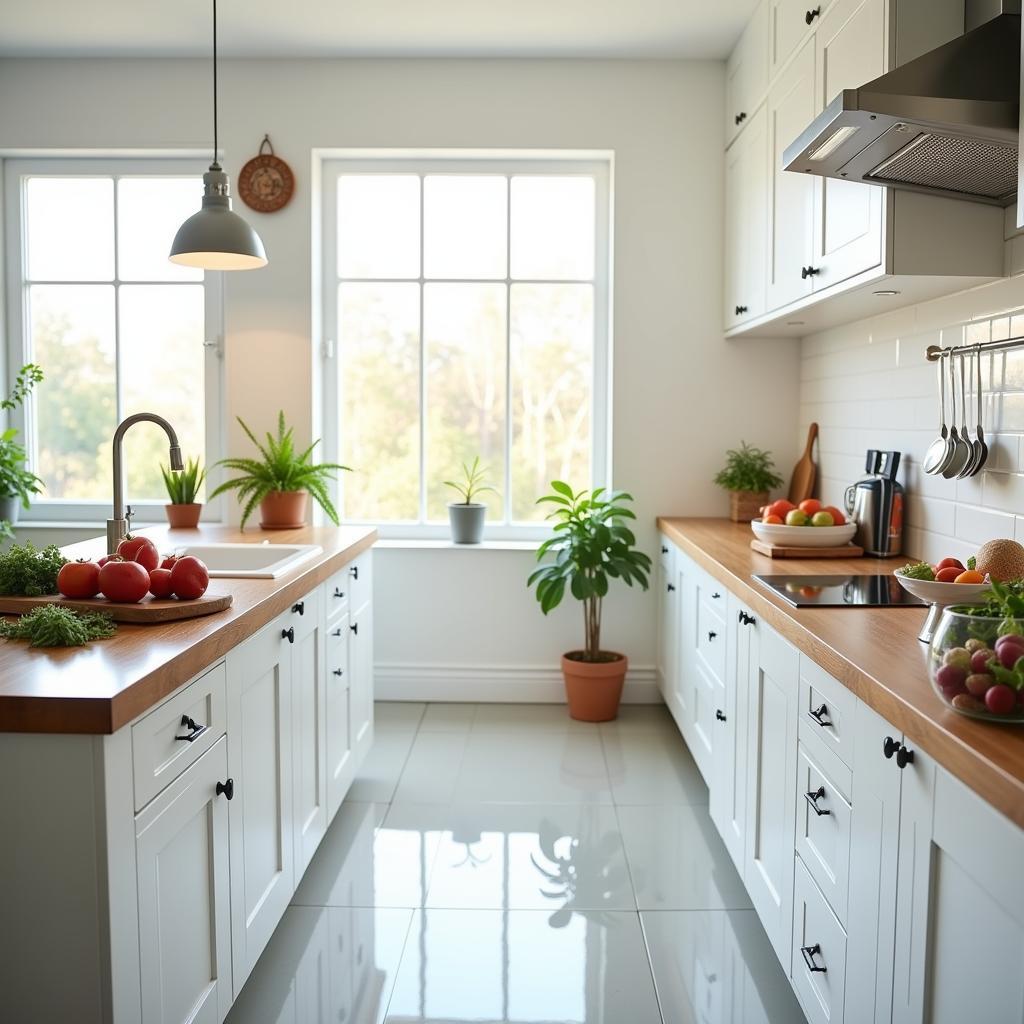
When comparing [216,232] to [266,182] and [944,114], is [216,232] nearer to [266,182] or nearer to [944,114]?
[266,182]

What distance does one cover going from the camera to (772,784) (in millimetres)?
2203

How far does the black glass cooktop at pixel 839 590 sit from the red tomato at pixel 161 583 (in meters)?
1.27

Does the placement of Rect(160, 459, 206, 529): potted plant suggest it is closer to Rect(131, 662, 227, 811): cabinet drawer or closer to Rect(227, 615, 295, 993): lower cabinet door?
Rect(227, 615, 295, 993): lower cabinet door

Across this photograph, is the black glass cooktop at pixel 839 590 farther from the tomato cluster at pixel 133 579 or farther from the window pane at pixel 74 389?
the window pane at pixel 74 389

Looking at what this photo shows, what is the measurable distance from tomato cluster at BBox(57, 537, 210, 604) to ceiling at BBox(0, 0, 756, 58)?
2.34m

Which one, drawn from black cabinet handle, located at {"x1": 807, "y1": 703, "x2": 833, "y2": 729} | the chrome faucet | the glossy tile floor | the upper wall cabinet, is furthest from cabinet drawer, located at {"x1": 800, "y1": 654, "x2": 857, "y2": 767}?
the upper wall cabinet

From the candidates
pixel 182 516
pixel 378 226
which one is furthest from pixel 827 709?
pixel 378 226

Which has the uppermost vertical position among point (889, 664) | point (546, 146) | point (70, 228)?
point (546, 146)

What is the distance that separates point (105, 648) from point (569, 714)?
2.69m

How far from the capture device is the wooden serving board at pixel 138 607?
6.01ft

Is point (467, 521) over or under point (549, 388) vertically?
under

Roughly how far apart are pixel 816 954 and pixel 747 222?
99.6 inches

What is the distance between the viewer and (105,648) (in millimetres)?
1647

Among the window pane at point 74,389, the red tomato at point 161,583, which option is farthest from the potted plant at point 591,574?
the red tomato at point 161,583
